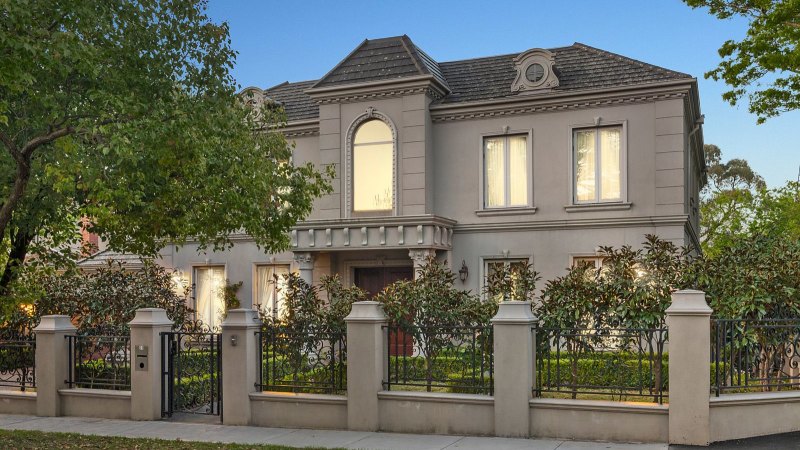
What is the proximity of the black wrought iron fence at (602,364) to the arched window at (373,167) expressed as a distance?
9.85 metres

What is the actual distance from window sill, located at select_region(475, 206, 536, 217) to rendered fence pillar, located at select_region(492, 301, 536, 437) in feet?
29.3

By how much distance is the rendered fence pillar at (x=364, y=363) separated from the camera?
11.0 meters

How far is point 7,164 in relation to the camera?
1167 cm

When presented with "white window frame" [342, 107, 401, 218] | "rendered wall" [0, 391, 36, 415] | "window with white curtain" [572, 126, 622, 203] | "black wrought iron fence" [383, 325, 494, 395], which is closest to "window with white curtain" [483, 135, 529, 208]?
"window with white curtain" [572, 126, 622, 203]

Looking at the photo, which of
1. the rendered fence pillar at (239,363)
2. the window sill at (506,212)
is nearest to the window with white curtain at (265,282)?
the window sill at (506,212)

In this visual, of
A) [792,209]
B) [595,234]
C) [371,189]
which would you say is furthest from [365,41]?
[792,209]

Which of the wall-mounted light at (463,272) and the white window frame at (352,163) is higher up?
the white window frame at (352,163)

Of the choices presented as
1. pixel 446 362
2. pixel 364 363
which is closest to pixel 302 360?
pixel 364 363

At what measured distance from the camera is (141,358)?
40.3 feet

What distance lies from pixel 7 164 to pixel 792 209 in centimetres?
3615

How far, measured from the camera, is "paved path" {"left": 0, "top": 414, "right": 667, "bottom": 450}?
387 inches

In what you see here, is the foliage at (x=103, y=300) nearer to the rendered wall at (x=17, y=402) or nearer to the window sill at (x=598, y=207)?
the rendered wall at (x=17, y=402)

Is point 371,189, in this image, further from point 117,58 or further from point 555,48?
point 117,58

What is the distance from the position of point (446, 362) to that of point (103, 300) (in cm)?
720
